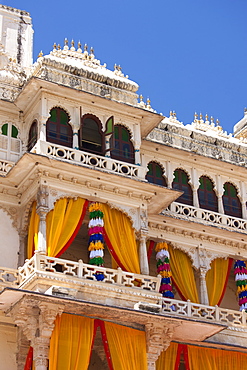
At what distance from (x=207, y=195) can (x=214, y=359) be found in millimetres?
6430

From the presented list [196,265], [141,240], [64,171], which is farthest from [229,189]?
[64,171]

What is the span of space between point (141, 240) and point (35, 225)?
336 centimetres

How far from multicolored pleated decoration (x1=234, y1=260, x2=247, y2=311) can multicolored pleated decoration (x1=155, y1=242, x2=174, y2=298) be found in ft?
8.88

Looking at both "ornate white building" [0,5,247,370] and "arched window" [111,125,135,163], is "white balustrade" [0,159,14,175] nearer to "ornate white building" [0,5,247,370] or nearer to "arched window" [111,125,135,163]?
"ornate white building" [0,5,247,370]

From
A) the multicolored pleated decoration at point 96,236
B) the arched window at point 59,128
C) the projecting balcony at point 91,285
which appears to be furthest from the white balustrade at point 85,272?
the arched window at point 59,128

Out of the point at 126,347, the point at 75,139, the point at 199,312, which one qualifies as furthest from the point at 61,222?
the point at 199,312

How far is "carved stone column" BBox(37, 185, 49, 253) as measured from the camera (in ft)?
71.0

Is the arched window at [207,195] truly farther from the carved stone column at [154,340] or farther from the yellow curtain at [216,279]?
the carved stone column at [154,340]

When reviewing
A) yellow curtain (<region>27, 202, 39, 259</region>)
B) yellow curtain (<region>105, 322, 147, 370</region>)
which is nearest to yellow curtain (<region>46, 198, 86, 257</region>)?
yellow curtain (<region>27, 202, 39, 259</region>)

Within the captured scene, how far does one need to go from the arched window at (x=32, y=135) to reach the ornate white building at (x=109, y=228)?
0.08 metres

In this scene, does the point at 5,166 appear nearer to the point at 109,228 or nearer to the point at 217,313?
the point at 109,228

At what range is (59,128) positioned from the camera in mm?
23938

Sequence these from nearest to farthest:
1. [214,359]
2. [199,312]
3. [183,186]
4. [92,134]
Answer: [214,359], [199,312], [92,134], [183,186]

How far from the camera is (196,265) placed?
2567cm
